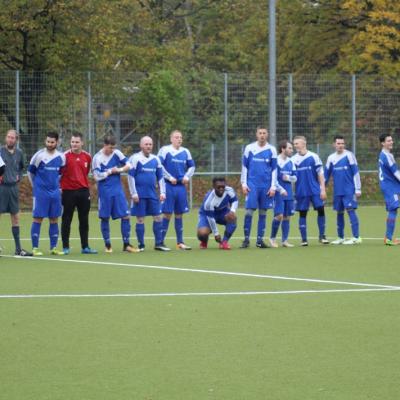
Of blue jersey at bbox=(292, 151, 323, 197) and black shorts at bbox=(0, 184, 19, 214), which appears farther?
blue jersey at bbox=(292, 151, 323, 197)

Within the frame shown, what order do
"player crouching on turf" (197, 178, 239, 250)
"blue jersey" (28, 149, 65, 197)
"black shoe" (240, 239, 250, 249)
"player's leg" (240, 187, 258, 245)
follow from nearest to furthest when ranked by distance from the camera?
"blue jersey" (28, 149, 65, 197) → "player crouching on turf" (197, 178, 239, 250) → "black shoe" (240, 239, 250, 249) → "player's leg" (240, 187, 258, 245)

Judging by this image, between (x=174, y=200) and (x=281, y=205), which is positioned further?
(x=281, y=205)

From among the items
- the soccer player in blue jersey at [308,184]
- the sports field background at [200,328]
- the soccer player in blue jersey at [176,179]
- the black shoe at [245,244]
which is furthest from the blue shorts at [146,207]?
the soccer player in blue jersey at [308,184]

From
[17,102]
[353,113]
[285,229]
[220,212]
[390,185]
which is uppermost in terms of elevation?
[17,102]

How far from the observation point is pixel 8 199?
18.1m

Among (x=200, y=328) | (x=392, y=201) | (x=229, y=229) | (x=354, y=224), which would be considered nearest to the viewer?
(x=200, y=328)

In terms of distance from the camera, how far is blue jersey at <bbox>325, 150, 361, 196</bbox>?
20344 millimetres

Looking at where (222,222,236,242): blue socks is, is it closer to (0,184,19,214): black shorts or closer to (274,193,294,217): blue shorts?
(274,193,294,217): blue shorts

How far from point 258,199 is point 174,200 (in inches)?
52.7

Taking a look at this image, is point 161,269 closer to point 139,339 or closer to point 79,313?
point 79,313

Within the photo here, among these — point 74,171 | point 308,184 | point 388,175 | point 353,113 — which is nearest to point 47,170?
point 74,171

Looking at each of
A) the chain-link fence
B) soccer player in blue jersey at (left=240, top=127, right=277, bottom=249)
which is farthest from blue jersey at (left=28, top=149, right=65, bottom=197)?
the chain-link fence

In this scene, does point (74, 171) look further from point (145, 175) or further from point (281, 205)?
point (281, 205)

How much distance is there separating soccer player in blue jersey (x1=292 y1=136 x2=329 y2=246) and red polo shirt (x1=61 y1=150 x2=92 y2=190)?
12.5 feet
